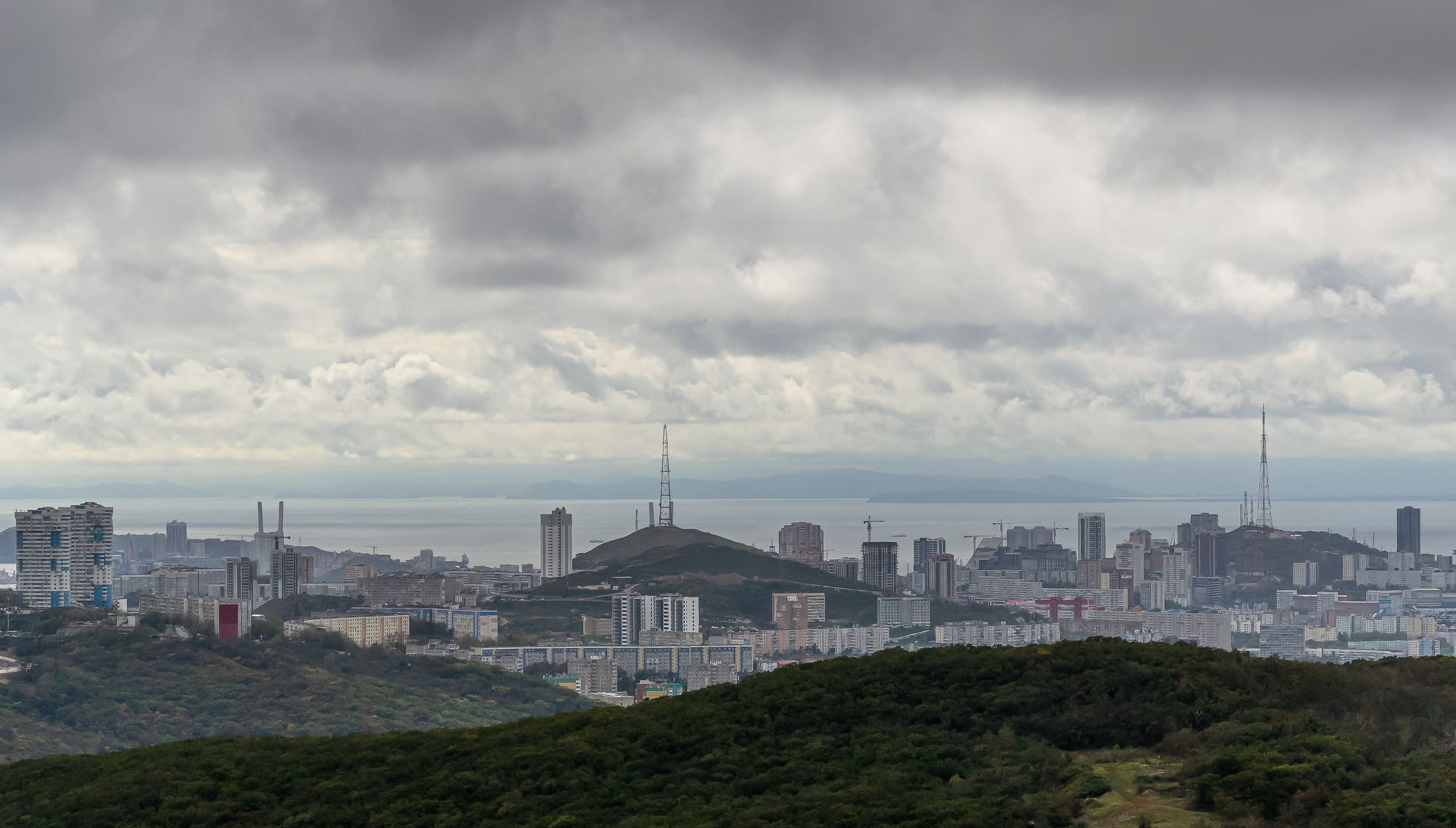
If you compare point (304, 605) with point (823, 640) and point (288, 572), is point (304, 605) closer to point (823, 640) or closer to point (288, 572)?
point (288, 572)

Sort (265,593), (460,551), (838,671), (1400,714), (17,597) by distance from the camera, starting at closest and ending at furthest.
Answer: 1. (1400,714)
2. (838,671)
3. (17,597)
4. (265,593)
5. (460,551)

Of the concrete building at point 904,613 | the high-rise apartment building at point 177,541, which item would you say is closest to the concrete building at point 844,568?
the concrete building at point 904,613

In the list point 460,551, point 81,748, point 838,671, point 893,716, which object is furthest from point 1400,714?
point 460,551

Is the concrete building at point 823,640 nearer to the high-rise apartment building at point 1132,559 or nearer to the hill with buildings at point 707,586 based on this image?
the hill with buildings at point 707,586

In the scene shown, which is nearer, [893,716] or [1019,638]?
[893,716]

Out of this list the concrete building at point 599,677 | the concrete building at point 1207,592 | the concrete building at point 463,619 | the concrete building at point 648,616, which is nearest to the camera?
the concrete building at point 599,677

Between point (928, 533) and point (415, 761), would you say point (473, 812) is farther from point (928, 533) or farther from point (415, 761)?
point (928, 533)
